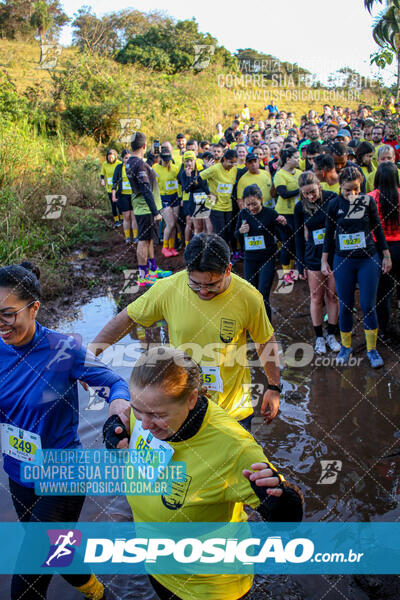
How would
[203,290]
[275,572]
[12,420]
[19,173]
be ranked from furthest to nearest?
[19,173] → [275,572] → [203,290] → [12,420]

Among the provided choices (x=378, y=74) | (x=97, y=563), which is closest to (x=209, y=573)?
(x=97, y=563)

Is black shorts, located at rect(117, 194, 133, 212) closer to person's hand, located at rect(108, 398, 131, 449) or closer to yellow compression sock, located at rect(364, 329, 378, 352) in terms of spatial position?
yellow compression sock, located at rect(364, 329, 378, 352)

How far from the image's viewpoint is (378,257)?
5.45m

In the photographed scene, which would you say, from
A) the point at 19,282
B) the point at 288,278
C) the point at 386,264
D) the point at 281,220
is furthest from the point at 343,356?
the point at 19,282

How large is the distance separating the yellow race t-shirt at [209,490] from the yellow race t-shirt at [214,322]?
94 centimetres

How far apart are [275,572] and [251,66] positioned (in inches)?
1805

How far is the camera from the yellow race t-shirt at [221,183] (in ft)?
29.2

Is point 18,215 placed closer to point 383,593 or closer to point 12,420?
point 12,420

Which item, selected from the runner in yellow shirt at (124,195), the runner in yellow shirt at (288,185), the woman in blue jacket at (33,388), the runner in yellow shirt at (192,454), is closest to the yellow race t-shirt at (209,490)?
the runner in yellow shirt at (192,454)

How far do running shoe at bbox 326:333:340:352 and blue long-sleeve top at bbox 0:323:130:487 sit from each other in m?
4.03

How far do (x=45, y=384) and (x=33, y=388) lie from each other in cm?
6

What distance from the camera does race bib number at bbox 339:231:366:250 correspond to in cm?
530

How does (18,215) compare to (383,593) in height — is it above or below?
above

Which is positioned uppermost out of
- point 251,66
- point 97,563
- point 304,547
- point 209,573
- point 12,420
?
point 251,66
